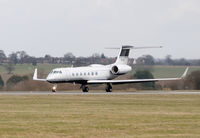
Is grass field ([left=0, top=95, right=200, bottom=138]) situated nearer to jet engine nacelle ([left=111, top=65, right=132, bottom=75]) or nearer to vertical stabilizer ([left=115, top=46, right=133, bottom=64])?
jet engine nacelle ([left=111, top=65, right=132, bottom=75])

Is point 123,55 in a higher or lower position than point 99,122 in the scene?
higher

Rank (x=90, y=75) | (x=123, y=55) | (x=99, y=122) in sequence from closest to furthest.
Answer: (x=99, y=122) < (x=90, y=75) < (x=123, y=55)

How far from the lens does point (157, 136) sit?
23.4 metres

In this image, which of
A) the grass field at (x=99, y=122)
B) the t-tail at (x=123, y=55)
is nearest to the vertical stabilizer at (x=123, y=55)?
the t-tail at (x=123, y=55)

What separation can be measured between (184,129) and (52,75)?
43.1 m

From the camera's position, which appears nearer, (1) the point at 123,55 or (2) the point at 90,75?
(2) the point at 90,75

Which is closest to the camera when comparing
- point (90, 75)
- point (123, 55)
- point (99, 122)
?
point (99, 122)

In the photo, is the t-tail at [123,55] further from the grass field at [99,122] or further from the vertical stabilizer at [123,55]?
the grass field at [99,122]

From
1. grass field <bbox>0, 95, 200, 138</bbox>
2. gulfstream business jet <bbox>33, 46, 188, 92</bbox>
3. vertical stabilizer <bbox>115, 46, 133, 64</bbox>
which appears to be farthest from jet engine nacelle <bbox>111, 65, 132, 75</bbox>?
grass field <bbox>0, 95, 200, 138</bbox>

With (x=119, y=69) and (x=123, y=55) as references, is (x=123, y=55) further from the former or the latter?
(x=119, y=69)

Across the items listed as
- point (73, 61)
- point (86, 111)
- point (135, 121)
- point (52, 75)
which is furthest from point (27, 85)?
point (135, 121)

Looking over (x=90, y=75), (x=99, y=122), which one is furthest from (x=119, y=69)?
(x=99, y=122)

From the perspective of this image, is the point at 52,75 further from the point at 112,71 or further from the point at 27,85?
the point at 27,85

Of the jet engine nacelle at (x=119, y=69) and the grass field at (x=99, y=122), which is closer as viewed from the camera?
the grass field at (x=99, y=122)
